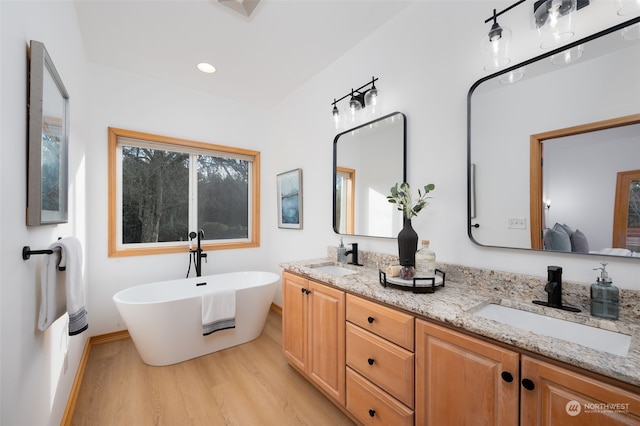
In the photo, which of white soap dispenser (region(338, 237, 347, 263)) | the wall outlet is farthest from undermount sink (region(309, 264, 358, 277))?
the wall outlet

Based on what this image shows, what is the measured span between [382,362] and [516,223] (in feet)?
3.33

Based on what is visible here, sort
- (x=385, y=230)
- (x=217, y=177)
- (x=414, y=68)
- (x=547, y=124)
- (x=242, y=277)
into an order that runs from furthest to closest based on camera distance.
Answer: (x=217, y=177), (x=242, y=277), (x=385, y=230), (x=414, y=68), (x=547, y=124)

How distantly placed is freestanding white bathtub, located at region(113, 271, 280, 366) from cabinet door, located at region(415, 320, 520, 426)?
5.95 ft

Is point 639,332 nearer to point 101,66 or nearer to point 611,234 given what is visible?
point 611,234

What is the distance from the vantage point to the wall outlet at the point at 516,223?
53.0 inches

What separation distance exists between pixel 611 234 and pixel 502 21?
1199 mm

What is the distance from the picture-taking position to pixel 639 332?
0.92 metres

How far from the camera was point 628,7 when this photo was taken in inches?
41.6

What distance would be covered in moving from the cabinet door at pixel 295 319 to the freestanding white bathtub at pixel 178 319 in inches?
22.7

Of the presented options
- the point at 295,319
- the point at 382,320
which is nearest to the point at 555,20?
the point at 382,320

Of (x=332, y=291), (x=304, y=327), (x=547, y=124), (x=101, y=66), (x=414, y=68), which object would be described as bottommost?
(x=304, y=327)

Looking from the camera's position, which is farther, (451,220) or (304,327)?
(304,327)

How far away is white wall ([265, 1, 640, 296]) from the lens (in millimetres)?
1289

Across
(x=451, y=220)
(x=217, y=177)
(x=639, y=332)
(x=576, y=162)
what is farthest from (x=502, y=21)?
(x=217, y=177)
